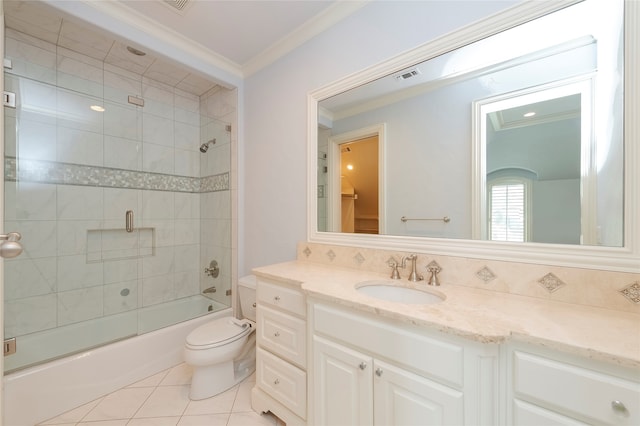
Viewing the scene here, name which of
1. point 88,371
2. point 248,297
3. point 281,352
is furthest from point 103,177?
point 281,352

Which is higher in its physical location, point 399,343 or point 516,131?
point 516,131

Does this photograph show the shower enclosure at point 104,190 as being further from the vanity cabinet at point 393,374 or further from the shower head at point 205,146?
the vanity cabinet at point 393,374

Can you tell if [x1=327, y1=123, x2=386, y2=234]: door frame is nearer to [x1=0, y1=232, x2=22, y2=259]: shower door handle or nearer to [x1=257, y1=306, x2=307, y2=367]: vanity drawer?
[x1=257, y1=306, x2=307, y2=367]: vanity drawer

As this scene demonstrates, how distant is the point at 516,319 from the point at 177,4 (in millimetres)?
2411

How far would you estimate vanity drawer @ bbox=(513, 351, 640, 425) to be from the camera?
0.58 m

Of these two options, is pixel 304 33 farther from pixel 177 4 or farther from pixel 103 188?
pixel 103 188

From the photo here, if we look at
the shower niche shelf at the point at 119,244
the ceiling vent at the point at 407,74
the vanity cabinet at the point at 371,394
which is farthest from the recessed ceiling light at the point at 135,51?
the vanity cabinet at the point at 371,394

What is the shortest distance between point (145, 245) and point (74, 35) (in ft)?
5.69

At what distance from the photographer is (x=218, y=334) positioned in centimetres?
162

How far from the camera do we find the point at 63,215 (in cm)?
198

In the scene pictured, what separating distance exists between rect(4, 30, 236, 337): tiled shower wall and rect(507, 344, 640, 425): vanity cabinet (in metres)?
2.20

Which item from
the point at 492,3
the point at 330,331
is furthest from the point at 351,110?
the point at 330,331

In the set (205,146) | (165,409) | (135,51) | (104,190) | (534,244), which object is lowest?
(165,409)

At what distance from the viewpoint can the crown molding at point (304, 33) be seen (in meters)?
1.53
